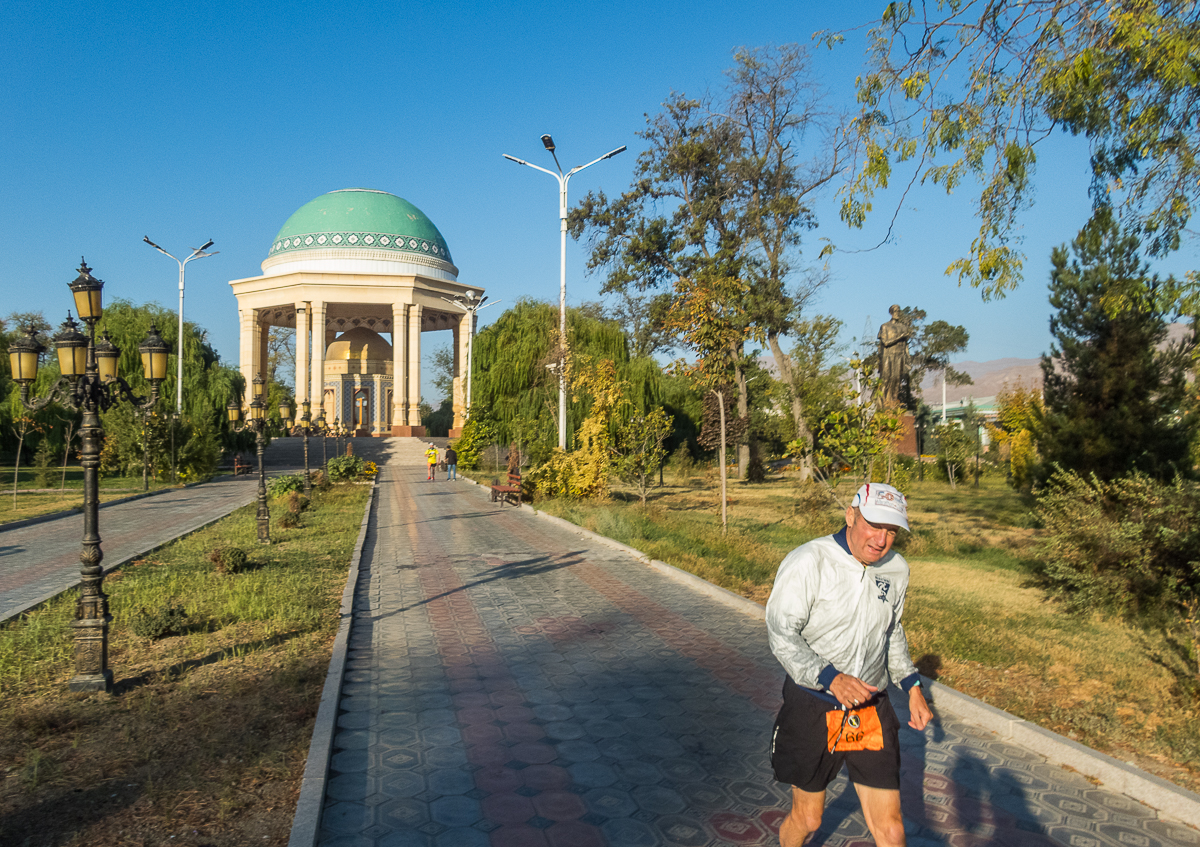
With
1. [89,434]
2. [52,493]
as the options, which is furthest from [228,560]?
[52,493]

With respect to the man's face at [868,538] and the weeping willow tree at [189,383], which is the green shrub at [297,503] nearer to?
the weeping willow tree at [189,383]

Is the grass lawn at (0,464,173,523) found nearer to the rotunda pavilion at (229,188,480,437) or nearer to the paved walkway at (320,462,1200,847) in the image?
the paved walkway at (320,462,1200,847)

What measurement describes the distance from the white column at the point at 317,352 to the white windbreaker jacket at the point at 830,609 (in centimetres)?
5382

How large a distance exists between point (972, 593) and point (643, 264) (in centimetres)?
2551

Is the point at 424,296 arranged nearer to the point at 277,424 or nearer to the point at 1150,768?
the point at 277,424

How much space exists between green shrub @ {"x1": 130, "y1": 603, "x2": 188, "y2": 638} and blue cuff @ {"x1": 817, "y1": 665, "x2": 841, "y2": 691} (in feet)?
21.9

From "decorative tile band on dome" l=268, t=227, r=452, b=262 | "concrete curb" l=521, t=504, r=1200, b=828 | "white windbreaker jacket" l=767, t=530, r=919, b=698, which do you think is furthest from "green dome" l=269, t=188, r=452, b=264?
"white windbreaker jacket" l=767, t=530, r=919, b=698

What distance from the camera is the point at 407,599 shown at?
994cm

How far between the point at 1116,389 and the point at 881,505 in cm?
1008

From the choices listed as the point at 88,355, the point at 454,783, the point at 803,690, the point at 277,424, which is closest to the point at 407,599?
the point at 88,355

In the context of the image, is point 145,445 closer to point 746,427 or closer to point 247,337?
point 746,427

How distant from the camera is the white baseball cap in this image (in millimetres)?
3090

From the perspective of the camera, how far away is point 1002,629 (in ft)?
26.5

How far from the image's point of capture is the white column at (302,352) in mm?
56469
